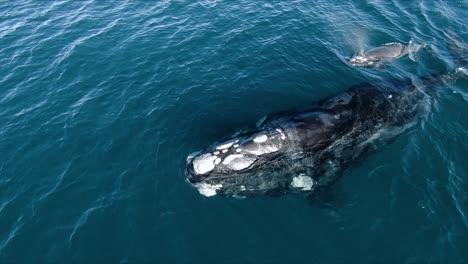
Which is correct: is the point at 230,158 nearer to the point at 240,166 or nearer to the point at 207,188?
the point at 240,166

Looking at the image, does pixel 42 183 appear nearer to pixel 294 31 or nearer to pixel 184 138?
pixel 184 138

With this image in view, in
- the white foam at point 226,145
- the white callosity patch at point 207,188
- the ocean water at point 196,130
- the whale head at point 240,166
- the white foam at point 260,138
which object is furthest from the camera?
the white foam at point 260,138

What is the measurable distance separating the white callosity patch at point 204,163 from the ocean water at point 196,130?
1.40 m

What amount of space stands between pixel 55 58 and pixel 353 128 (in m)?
28.4

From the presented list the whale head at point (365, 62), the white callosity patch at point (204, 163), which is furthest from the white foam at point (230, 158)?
the whale head at point (365, 62)

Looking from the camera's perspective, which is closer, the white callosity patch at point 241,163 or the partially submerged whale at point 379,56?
the white callosity patch at point 241,163

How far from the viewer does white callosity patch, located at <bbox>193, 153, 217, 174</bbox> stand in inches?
974

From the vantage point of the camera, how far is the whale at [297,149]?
Answer: 24.9 meters

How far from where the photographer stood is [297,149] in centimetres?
2591

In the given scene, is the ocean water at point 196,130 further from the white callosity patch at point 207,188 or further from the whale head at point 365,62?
the whale head at point 365,62

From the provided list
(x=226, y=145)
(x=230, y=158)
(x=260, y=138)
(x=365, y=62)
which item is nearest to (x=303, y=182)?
(x=260, y=138)

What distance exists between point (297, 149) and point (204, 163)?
244 inches

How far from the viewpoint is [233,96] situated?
32.7m

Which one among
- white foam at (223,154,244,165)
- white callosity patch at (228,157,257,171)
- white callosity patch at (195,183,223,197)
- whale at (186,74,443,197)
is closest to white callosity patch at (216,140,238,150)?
whale at (186,74,443,197)
